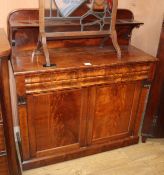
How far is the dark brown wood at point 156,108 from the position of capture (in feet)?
5.97

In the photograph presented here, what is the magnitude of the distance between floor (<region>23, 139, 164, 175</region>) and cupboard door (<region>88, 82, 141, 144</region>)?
0.16 metres

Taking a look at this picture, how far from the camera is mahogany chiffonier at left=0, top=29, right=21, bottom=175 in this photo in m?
1.14

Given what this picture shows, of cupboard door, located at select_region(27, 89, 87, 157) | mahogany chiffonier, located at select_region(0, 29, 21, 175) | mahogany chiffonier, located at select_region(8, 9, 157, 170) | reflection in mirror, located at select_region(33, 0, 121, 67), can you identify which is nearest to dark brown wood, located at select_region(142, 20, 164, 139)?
mahogany chiffonier, located at select_region(8, 9, 157, 170)

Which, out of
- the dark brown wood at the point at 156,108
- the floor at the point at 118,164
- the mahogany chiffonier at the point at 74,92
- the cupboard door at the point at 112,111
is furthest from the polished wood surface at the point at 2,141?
the dark brown wood at the point at 156,108

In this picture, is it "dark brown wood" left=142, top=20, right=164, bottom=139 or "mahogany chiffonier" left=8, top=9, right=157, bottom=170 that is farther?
"dark brown wood" left=142, top=20, right=164, bottom=139

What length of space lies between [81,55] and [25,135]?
69cm

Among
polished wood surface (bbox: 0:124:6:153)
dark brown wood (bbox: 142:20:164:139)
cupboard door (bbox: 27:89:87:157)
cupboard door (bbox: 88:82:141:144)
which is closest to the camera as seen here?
polished wood surface (bbox: 0:124:6:153)

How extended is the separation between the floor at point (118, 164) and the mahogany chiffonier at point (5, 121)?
36 cm

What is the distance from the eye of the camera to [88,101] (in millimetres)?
A: 1641

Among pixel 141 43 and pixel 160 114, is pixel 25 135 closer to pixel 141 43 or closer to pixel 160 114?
pixel 160 114

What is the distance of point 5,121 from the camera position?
130cm

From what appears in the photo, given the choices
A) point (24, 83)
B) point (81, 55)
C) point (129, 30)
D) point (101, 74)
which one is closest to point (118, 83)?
point (101, 74)

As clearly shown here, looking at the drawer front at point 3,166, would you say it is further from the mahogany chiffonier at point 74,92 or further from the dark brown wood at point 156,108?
the dark brown wood at point 156,108

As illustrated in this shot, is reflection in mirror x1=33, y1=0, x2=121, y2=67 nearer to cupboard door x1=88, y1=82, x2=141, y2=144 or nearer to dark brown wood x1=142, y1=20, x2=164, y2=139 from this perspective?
cupboard door x1=88, y1=82, x2=141, y2=144
